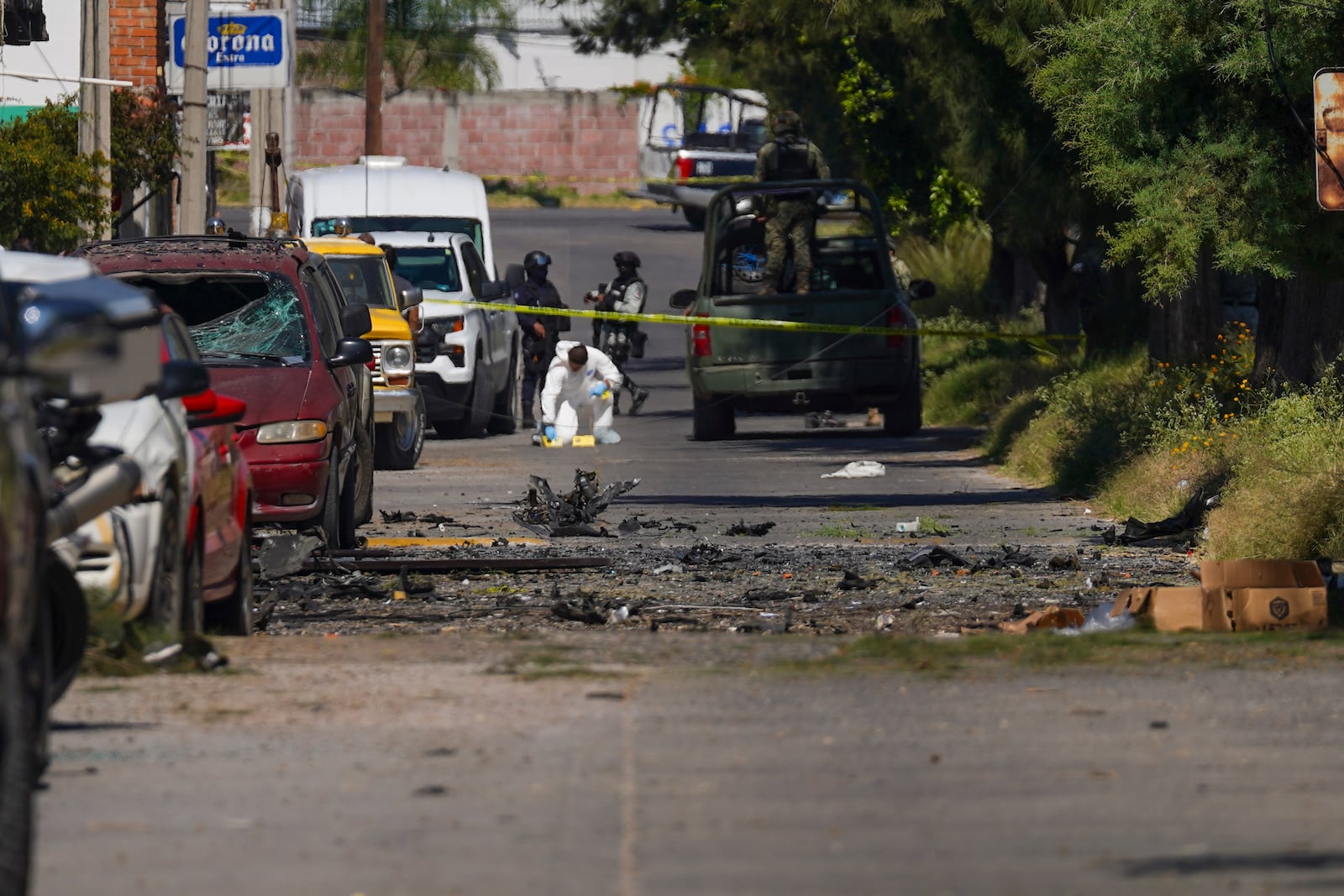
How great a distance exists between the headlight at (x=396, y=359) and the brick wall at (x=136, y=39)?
1451 centimetres

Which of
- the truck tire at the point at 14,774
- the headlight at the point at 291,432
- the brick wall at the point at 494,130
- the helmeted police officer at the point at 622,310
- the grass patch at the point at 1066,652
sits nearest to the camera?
the truck tire at the point at 14,774

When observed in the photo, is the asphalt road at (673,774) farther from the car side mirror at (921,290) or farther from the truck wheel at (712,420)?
the car side mirror at (921,290)

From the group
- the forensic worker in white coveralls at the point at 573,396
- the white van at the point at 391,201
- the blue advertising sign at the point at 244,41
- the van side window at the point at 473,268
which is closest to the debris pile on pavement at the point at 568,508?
the forensic worker in white coveralls at the point at 573,396

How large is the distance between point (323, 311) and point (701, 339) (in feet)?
28.2

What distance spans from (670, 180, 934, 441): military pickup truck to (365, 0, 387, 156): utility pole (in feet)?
73.2

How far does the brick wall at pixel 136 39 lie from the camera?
3312 cm

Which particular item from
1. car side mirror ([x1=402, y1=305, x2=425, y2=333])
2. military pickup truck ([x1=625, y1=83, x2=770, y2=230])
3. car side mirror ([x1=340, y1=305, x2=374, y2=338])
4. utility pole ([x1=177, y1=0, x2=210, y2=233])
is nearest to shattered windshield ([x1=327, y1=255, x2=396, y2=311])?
car side mirror ([x1=402, y1=305, x2=425, y2=333])

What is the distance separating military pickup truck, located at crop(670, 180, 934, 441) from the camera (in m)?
21.6

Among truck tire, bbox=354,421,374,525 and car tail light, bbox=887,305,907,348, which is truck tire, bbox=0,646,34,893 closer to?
truck tire, bbox=354,421,374,525

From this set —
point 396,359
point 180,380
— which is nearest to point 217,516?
point 180,380

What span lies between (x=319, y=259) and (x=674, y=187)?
38479mm

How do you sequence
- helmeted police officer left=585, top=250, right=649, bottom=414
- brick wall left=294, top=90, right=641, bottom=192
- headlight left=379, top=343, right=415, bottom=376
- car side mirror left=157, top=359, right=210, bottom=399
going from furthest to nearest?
brick wall left=294, top=90, right=641, bottom=192, helmeted police officer left=585, top=250, right=649, bottom=414, headlight left=379, top=343, right=415, bottom=376, car side mirror left=157, top=359, right=210, bottom=399

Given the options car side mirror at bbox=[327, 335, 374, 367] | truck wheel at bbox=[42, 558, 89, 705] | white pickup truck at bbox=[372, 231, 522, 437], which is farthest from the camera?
white pickup truck at bbox=[372, 231, 522, 437]

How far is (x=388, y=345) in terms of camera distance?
20.1 meters
